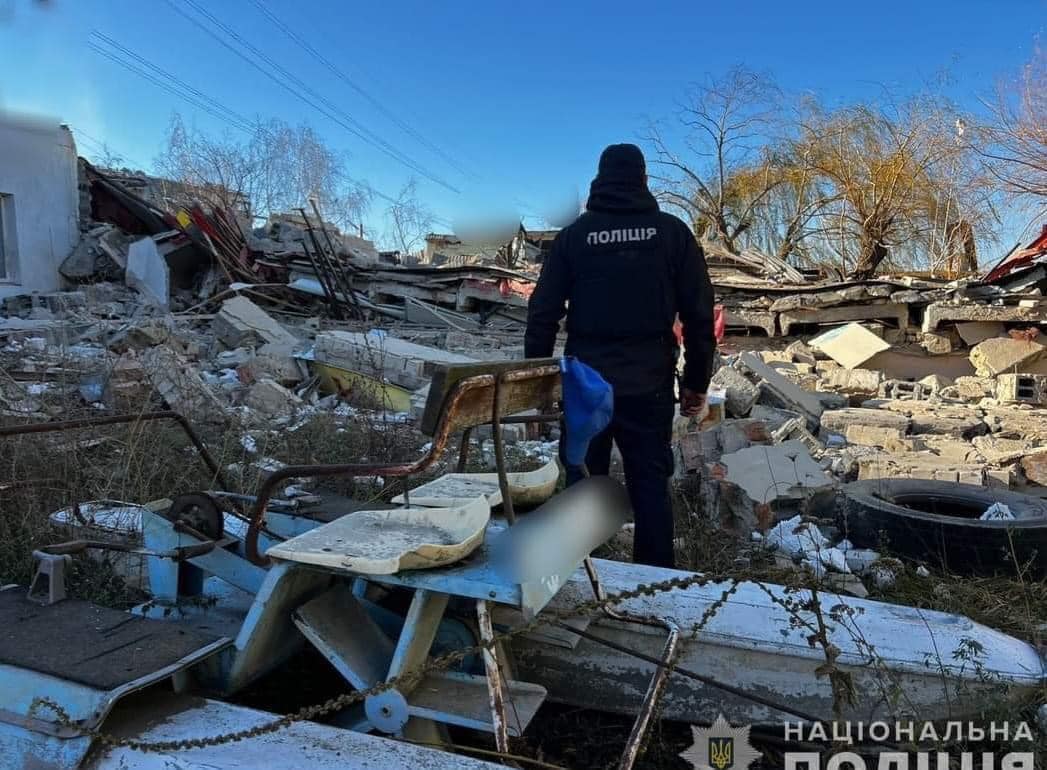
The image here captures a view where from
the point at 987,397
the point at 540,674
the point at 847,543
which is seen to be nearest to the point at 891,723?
the point at 540,674

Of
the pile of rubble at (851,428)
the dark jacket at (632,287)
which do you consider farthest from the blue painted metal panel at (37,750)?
the pile of rubble at (851,428)

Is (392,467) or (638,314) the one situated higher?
(638,314)

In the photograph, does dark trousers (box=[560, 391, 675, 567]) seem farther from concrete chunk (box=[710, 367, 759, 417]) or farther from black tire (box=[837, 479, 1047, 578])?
concrete chunk (box=[710, 367, 759, 417])

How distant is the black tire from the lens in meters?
3.62

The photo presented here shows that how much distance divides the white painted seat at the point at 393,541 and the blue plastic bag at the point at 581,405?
1.11 feet

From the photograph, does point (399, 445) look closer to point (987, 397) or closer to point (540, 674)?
point (540, 674)

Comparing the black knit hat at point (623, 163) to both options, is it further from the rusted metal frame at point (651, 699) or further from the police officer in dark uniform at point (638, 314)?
the rusted metal frame at point (651, 699)

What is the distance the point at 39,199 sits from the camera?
14734mm

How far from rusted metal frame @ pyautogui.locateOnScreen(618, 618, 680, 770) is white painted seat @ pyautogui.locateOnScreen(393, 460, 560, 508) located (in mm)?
606

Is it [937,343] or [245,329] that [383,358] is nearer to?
[245,329]

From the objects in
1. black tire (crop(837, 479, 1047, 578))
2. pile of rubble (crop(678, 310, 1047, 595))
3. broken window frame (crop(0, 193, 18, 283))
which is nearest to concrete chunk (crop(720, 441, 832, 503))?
pile of rubble (crop(678, 310, 1047, 595))

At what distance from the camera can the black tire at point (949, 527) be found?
3615 mm

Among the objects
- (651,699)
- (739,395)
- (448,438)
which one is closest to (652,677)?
(651,699)

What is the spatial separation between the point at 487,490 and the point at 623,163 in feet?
5.82
